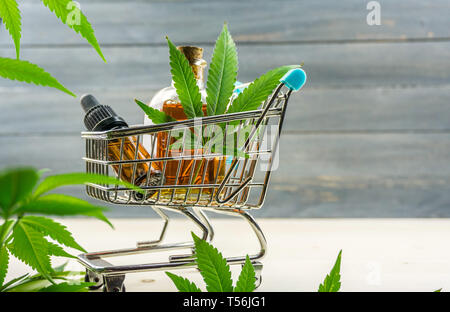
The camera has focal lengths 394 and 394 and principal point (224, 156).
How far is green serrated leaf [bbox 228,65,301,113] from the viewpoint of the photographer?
52 cm

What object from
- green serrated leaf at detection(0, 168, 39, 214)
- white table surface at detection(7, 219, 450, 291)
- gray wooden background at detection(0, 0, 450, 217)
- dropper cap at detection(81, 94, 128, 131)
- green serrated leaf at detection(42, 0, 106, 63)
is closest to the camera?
green serrated leaf at detection(0, 168, 39, 214)

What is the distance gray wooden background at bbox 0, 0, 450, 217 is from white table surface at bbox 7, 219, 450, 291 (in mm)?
122

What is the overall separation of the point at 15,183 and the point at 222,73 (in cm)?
44

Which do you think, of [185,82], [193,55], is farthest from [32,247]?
[193,55]

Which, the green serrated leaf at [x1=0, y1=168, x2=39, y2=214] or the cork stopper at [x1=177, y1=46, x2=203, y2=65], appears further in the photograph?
the cork stopper at [x1=177, y1=46, x2=203, y2=65]

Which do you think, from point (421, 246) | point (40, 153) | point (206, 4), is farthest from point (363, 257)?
point (40, 153)

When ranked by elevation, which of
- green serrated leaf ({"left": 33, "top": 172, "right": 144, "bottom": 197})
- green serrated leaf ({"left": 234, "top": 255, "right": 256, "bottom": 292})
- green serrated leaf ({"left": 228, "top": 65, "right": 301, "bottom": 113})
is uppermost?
green serrated leaf ({"left": 228, "top": 65, "right": 301, "bottom": 113})

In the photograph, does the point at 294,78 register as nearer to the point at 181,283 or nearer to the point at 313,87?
the point at 181,283

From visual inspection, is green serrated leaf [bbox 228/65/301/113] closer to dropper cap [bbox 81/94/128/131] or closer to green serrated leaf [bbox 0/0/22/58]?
dropper cap [bbox 81/94/128/131]

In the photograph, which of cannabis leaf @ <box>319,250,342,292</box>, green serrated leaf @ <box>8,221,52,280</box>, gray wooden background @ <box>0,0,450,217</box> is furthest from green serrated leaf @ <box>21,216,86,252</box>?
gray wooden background @ <box>0,0,450,217</box>

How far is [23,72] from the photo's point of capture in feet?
0.66

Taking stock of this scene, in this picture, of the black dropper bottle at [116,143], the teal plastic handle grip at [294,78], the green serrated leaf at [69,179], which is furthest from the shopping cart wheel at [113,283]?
the green serrated leaf at [69,179]

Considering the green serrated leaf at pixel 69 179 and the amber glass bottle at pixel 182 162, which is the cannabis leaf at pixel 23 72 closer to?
the green serrated leaf at pixel 69 179

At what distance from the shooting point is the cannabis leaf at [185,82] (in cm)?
51
